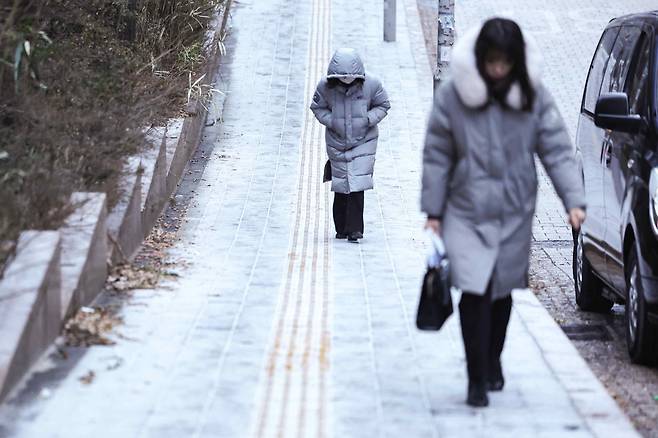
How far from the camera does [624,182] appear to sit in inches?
332

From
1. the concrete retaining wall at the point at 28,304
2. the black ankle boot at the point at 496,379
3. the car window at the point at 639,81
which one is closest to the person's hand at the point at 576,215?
the black ankle boot at the point at 496,379

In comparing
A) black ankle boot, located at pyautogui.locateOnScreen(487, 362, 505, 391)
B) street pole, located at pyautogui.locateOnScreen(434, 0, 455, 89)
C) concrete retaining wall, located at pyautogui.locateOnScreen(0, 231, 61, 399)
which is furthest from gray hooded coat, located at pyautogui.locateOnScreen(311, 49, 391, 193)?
street pole, located at pyautogui.locateOnScreen(434, 0, 455, 89)

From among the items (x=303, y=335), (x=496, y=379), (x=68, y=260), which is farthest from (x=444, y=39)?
(x=496, y=379)

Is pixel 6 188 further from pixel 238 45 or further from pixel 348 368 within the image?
pixel 238 45

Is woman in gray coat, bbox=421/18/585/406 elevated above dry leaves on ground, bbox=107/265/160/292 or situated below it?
above

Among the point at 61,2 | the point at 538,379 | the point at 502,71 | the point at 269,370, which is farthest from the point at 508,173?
the point at 61,2

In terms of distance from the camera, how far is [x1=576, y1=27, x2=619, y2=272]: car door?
9.23 meters

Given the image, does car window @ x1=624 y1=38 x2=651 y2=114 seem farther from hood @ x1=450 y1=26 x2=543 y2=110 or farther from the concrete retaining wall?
the concrete retaining wall

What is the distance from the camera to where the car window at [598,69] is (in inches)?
396

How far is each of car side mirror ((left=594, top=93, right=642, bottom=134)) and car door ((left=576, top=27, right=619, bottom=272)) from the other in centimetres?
100

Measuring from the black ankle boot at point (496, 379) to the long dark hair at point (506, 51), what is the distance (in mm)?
1219

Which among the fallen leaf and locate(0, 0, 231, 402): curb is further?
the fallen leaf

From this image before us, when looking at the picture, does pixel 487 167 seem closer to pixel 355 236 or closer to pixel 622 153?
pixel 622 153

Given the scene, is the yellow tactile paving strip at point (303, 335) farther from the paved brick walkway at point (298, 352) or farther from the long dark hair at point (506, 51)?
the long dark hair at point (506, 51)
